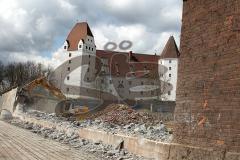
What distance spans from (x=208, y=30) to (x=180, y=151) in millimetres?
2211

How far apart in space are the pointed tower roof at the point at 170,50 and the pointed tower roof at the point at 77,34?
57.4ft

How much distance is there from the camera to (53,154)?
10.6 m

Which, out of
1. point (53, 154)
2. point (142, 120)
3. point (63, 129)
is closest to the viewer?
point (53, 154)

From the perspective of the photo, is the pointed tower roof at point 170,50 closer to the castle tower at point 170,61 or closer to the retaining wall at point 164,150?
the castle tower at point 170,61

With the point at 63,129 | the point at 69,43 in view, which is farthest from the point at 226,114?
the point at 69,43

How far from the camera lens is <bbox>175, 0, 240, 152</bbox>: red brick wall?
7.02 metres

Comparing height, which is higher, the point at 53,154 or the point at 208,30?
the point at 208,30

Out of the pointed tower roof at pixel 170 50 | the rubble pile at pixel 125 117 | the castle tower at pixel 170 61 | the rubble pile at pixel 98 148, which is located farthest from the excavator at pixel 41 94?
the pointed tower roof at pixel 170 50

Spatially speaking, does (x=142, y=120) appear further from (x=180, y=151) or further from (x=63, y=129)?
(x=180, y=151)

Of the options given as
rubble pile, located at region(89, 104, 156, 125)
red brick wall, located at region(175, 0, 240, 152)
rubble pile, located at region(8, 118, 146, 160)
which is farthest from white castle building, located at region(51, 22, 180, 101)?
red brick wall, located at region(175, 0, 240, 152)

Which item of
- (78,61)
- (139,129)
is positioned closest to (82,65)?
(78,61)

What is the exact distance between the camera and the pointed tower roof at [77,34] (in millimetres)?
94562

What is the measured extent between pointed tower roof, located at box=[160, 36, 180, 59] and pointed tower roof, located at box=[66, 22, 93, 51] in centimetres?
1748

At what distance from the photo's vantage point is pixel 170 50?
10038cm
